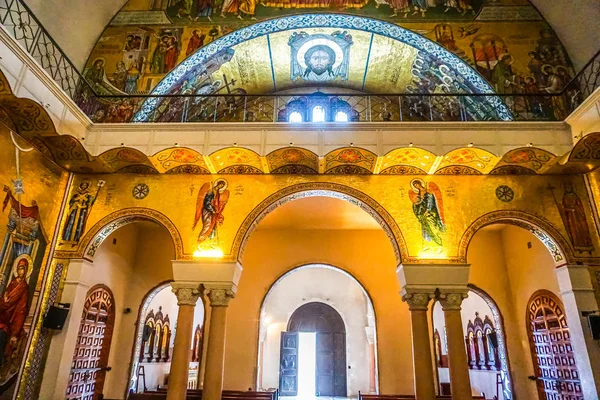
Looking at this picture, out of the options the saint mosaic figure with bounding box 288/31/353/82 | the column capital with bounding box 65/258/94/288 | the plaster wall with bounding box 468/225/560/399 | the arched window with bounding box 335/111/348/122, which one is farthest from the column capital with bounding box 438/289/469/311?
the column capital with bounding box 65/258/94/288

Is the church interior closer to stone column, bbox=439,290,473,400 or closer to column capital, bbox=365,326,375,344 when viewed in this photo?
stone column, bbox=439,290,473,400

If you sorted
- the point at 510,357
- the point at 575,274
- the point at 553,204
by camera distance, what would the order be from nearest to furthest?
the point at 575,274, the point at 553,204, the point at 510,357

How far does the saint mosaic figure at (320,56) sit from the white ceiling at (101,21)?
16.0ft

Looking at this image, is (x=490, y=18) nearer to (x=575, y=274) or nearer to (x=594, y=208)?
(x=594, y=208)

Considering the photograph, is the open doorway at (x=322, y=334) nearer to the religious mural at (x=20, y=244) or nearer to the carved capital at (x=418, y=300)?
the carved capital at (x=418, y=300)

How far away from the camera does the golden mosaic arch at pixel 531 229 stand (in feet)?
28.4

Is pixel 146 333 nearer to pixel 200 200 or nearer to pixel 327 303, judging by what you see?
pixel 200 200

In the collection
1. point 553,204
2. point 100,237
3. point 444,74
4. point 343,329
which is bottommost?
point 343,329

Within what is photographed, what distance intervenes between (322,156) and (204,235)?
341cm

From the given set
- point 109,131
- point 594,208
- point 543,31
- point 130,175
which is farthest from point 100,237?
point 543,31

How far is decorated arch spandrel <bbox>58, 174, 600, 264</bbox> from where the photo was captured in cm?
898

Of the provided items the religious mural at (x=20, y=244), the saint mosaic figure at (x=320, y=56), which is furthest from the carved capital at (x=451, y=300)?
the religious mural at (x=20, y=244)

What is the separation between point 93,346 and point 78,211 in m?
4.15

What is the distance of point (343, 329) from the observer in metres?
17.7
